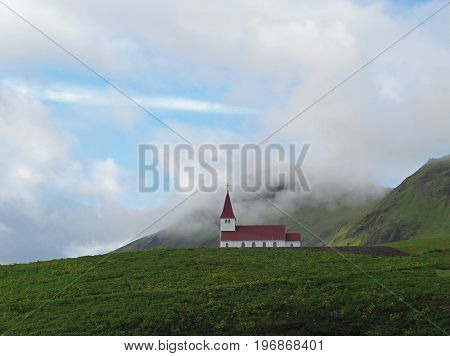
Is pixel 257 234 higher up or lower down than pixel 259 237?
higher up

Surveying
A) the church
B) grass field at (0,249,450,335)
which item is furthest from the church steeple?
grass field at (0,249,450,335)

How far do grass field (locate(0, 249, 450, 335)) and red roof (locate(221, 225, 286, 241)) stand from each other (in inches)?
1450

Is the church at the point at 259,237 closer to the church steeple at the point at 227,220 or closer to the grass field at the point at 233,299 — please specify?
the church steeple at the point at 227,220

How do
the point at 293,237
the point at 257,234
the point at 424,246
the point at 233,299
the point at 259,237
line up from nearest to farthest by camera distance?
1. the point at 233,299
2. the point at 424,246
3. the point at 259,237
4. the point at 257,234
5. the point at 293,237

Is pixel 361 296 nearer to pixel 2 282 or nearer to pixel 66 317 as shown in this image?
pixel 66 317

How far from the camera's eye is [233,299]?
40.8m

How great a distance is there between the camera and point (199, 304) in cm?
4003

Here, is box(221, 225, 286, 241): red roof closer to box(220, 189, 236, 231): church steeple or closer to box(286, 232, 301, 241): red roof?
box(286, 232, 301, 241): red roof

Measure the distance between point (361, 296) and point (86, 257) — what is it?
126ft

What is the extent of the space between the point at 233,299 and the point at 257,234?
54911 mm

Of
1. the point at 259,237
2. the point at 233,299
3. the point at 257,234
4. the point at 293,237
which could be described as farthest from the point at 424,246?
the point at 233,299

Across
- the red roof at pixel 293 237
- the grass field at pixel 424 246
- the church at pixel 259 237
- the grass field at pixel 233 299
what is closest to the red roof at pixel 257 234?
the church at pixel 259 237

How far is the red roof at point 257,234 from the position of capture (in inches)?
3748

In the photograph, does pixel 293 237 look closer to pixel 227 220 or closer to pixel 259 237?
pixel 259 237
